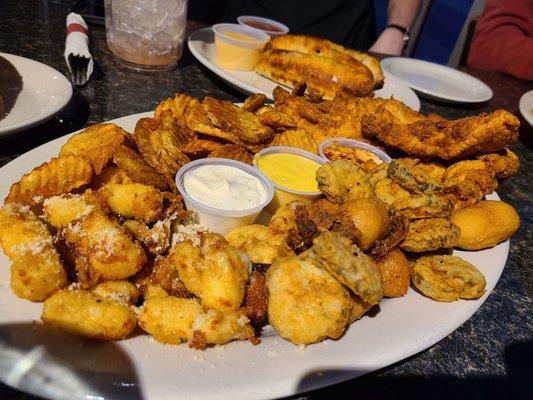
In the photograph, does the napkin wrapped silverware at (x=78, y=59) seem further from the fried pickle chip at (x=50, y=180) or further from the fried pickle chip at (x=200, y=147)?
the fried pickle chip at (x=50, y=180)

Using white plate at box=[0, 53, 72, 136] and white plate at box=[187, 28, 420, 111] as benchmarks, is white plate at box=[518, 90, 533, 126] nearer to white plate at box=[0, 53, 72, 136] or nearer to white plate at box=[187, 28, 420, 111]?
white plate at box=[187, 28, 420, 111]

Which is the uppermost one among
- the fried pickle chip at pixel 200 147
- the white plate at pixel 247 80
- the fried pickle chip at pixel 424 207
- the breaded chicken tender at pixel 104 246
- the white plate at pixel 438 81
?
the fried pickle chip at pixel 424 207

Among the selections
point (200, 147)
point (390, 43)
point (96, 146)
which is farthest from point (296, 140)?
point (390, 43)

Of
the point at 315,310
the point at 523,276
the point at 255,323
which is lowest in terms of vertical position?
the point at 523,276

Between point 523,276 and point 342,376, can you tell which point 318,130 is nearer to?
point 523,276

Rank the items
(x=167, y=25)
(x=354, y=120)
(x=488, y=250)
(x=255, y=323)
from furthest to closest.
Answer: (x=167, y=25), (x=354, y=120), (x=488, y=250), (x=255, y=323)

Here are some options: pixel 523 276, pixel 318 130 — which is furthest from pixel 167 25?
pixel 523 276

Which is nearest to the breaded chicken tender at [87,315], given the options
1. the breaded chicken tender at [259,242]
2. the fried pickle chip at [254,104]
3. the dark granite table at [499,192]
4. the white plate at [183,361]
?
the white plate at [183,361]
